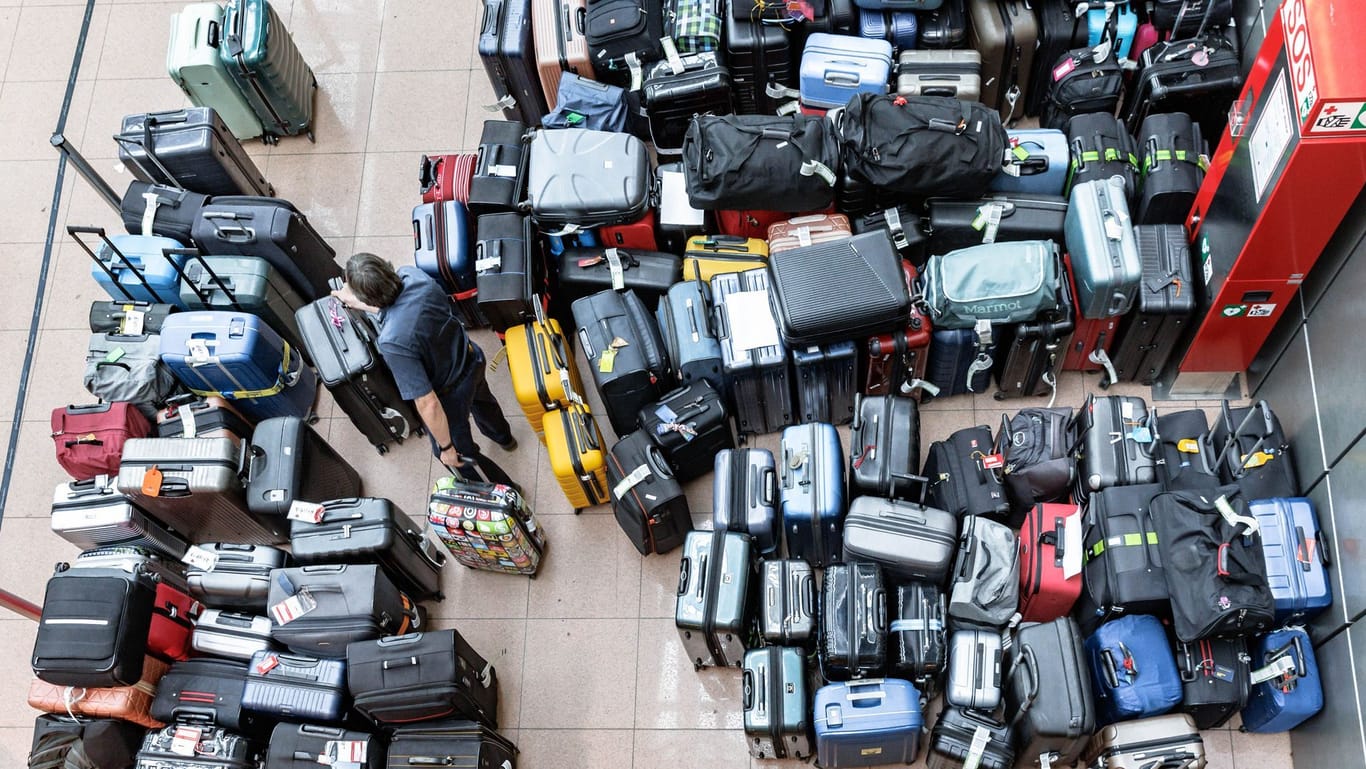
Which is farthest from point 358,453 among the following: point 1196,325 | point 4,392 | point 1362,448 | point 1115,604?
point 1362,448

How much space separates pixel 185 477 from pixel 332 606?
1.15 meters

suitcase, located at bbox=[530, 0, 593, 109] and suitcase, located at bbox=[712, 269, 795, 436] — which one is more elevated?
suitcase, located at bbox=[530, 0, 593, 109]

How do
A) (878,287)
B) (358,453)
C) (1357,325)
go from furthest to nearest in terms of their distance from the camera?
(358,453) → (878,287) → (1357,325)

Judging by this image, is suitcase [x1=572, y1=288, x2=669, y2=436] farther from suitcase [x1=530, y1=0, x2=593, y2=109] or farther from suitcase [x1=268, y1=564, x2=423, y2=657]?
suitcase [x1=530, y1=0, x2=593, y2=109]

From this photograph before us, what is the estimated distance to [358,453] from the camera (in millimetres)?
6898

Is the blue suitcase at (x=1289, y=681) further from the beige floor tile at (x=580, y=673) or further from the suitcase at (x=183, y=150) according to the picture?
the suitcase at (x=183, y=150)

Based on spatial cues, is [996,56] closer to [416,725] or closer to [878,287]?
[878,287]

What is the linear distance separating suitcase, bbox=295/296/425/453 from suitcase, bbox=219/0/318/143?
7.59ft

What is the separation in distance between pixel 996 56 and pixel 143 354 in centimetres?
556

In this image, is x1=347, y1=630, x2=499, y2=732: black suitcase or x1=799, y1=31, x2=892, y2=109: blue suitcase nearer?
x1=347, y1=630, x2=499, y2=732: black suitcase

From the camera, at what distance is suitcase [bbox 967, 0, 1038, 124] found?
6.82 meters

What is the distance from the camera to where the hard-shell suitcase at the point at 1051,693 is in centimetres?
498

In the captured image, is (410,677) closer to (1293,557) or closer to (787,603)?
(787,603)

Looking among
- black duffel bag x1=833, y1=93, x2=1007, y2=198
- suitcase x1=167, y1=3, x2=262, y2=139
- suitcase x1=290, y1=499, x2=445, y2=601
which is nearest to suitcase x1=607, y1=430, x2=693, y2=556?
suitcase x1=290, y1=499, x2=445, y2=601
